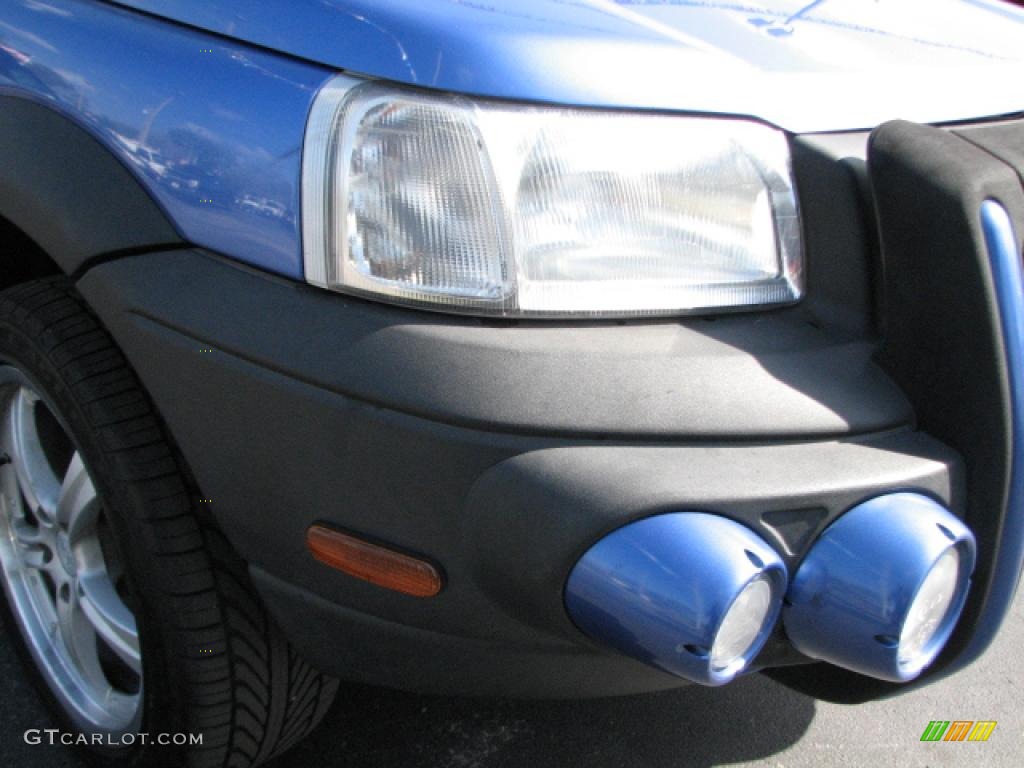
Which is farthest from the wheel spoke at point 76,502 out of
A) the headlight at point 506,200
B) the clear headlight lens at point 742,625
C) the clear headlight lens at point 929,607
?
the clear headlight lens at point 929,607

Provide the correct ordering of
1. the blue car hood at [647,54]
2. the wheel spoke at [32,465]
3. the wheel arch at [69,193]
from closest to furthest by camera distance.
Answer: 1. the blue car hood at [647,54]
2. the wheel arch at [69,193]
3. the wheel spoke at [32,465]

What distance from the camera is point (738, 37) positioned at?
155 centimetres

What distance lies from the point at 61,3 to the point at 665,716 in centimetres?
166

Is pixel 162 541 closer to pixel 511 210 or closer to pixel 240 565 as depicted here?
pixel 240 565

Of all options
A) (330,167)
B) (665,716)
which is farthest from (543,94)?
(665,716)

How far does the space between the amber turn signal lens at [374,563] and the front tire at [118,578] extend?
9.3 inches

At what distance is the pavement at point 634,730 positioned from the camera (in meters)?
2.02

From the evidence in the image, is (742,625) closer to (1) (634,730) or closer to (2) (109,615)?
(1) (634,730)

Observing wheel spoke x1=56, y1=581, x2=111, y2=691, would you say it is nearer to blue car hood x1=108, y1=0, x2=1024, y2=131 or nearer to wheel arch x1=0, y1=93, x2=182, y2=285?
wheel arch x1=0, y1=93, x2=182, y2=285

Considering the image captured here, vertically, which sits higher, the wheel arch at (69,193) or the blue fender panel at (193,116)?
the blue fender panel at (193,116)

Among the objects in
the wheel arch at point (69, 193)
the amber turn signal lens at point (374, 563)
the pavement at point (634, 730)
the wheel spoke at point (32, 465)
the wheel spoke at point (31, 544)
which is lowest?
the pavement at point (634, 730)

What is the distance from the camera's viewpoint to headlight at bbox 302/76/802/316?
135 cm

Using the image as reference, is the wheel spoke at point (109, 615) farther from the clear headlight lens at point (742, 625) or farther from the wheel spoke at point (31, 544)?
the clear headlight lens at point (742, 625)

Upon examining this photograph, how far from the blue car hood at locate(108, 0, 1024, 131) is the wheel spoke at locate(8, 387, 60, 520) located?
79 cm
